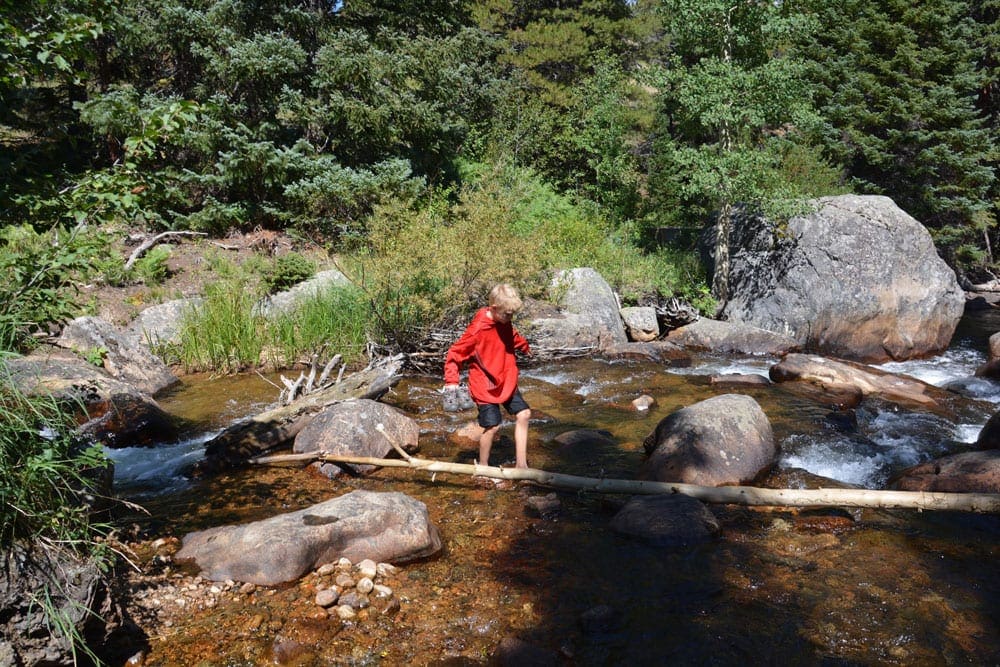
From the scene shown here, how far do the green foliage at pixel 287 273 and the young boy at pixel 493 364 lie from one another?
292 inches

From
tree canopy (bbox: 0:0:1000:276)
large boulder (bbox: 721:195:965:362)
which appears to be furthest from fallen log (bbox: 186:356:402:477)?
large boulder (bbox: 721:195:965:362)

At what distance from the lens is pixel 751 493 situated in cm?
514

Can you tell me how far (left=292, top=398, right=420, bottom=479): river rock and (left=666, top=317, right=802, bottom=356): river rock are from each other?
7718 millimetres

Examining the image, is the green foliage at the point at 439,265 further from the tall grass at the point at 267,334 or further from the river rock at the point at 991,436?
the river rock at the point at 991,436

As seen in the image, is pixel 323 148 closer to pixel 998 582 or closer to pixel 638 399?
pixel 638 399

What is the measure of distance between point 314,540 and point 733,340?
1039 centimetres

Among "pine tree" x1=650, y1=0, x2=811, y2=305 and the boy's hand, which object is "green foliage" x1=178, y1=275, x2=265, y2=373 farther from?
"pine tree" x1=650, y1=0, x2=811, y2=305

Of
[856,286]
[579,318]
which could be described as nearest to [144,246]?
[579,318]

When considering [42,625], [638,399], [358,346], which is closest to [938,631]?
[42,625]

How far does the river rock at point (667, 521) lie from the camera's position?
15.4 ft

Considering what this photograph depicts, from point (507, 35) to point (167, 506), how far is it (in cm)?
2179

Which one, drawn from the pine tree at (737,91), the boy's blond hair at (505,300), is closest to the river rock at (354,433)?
the boy's blond hair at (505,300)

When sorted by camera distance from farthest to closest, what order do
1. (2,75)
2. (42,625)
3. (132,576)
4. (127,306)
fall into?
1. (127,306)
2. (132,576)
3. (2,75)
4. (42,625)

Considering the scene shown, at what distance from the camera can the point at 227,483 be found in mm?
5840
